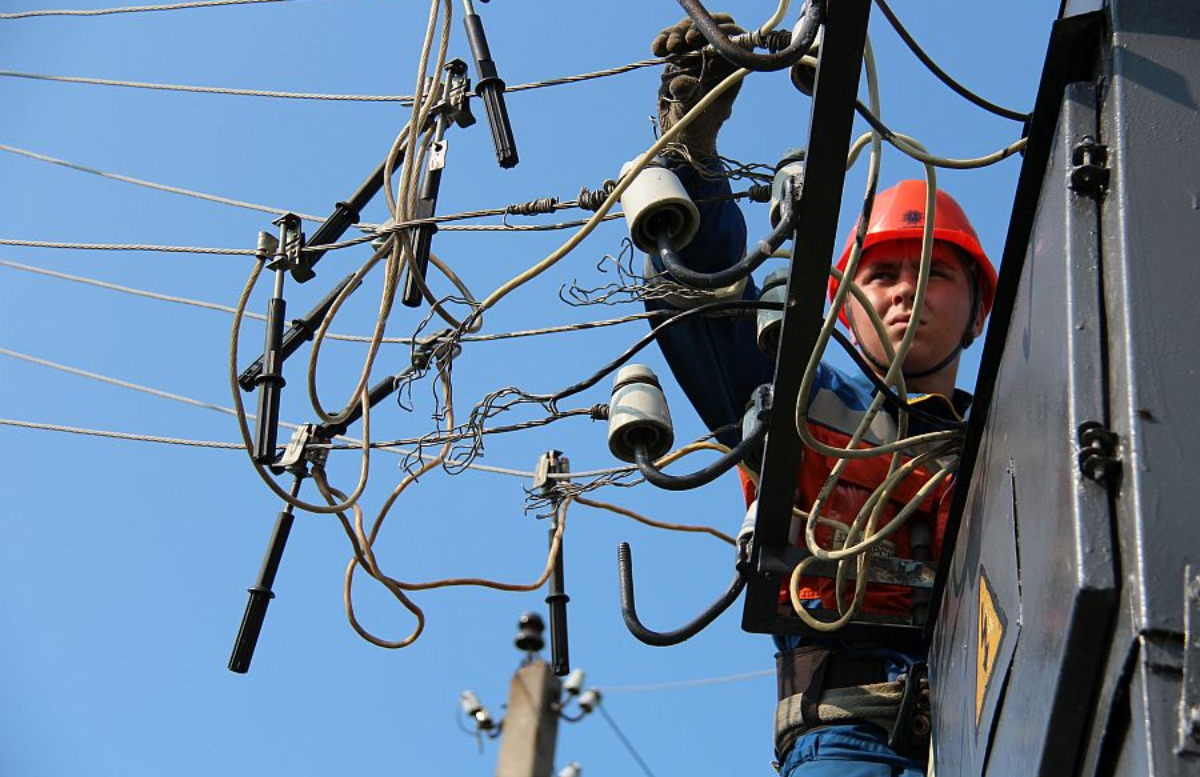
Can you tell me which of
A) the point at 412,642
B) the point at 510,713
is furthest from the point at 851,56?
the point at 412,642

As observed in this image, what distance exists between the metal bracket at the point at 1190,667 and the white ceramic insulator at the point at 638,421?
192cm

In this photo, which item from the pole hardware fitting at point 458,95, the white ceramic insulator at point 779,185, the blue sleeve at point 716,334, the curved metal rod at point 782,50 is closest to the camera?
the curved metal rod at point 782,50

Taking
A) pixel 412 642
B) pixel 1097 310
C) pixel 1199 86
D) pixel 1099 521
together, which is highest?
pixel 1199 86

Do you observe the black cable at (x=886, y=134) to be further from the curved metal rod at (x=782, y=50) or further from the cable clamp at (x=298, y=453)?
the cable clamp at (x=298, y=453)

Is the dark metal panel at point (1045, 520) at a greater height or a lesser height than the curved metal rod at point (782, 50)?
lesser

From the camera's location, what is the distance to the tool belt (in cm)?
406

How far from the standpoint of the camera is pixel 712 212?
4230 millimetres

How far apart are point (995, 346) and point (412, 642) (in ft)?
6.79

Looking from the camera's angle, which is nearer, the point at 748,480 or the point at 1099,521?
the point at 1099,521

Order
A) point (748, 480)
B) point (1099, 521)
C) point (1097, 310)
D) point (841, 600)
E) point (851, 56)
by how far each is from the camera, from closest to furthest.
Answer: point (1099, 521), point (1097, 310), point (851, 56), point (841, 600), point (748, 480)

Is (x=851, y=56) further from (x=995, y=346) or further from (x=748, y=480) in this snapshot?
(x=748, y=480)

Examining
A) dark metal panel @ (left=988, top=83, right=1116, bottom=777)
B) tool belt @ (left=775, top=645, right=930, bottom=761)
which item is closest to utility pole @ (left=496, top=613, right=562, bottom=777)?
dark metal panel @ (left=988, top=83, right=1116, bottom=777)

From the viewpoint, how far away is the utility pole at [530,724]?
2.29 meters

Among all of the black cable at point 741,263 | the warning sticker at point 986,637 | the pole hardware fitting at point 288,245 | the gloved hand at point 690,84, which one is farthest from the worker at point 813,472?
the pole hardware fitting at point 288,245
